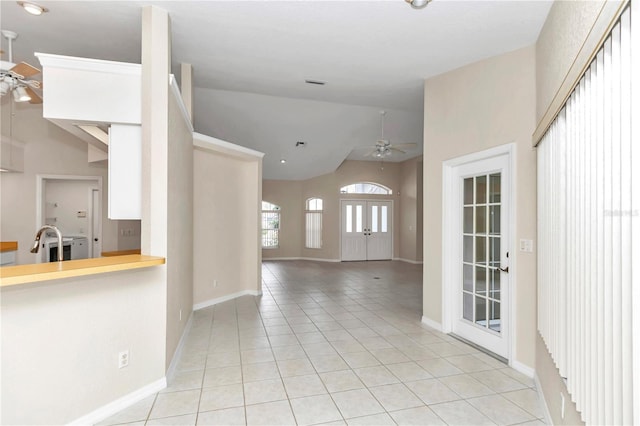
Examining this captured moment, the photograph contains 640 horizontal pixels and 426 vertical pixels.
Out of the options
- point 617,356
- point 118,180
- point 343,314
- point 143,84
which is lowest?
point 343,314

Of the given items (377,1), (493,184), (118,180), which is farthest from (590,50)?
(118,180)

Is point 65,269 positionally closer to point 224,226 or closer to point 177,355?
point 177,355

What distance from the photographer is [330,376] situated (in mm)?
3031

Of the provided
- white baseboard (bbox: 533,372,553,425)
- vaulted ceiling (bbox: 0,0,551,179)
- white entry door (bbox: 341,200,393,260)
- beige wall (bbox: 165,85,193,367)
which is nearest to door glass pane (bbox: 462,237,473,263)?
white baseboard (bbox: 533,372,553,425)

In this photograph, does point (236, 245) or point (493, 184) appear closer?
point (493, 184)

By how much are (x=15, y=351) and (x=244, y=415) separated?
142cm

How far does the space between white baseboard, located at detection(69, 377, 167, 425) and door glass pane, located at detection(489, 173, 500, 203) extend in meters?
3.50

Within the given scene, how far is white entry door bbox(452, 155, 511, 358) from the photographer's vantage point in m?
3.46

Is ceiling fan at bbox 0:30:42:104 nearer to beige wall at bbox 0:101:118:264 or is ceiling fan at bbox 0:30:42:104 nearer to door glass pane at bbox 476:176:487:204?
beige wall at bbox 0:101:118:264

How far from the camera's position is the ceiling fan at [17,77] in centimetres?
317

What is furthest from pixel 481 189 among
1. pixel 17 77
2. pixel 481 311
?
pixel 17 77

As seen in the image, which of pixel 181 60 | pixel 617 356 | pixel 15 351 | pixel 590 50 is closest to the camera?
pixel 617 356

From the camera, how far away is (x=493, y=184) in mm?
3631

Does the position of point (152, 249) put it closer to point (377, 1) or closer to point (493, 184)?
point (377, 1)
